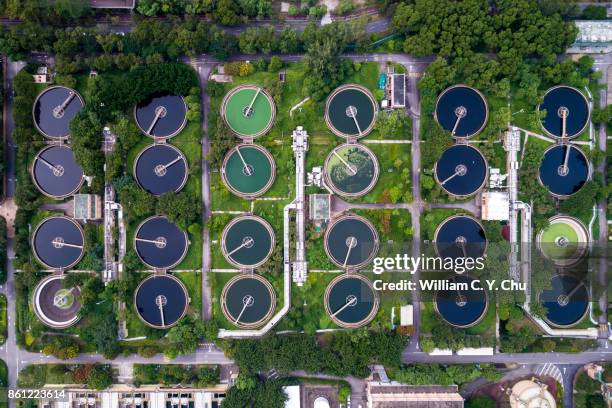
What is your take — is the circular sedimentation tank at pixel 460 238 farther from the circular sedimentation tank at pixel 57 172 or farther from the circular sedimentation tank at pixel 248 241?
the circular sedimentation tank at pixel 57 172

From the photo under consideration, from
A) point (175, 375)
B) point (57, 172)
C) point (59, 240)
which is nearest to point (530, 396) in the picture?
point (175, 375)

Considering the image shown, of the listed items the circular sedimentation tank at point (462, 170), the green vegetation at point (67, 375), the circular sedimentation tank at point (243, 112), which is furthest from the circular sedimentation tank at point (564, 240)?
the green vegetation at point (67, 375)

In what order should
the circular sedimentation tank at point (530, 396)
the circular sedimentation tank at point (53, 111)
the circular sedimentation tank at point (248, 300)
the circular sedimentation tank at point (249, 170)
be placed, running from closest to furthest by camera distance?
the circular sedimentation tank at point (530, 396) < the circular sedimentation tank at point (249, 170) < the circular sedimentation tank at point (248, 300) < the circular sedimentation tank at point (53, 111)

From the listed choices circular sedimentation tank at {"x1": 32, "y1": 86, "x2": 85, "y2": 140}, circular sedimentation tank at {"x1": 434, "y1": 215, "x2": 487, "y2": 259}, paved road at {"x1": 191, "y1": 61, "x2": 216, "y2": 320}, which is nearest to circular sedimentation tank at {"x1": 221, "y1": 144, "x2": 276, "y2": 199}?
paved road at {"x1": 191, "y1": 61, "x2": 216, "y2": 320}

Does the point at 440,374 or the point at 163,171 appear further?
the point at 163,171

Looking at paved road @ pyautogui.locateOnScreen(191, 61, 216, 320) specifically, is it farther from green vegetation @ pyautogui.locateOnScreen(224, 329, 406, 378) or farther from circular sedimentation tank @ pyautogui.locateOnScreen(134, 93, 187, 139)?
green vegetation @ pyautogui.locateOnScreen(224, 329, 406, 378)

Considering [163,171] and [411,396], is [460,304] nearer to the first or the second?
[411,396]
